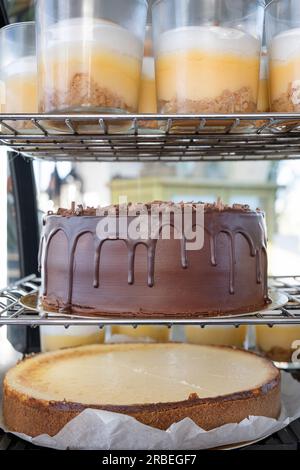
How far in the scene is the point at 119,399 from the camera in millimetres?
1094

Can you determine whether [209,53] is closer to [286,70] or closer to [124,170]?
[286,70]

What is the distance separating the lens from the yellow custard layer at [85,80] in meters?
0.93

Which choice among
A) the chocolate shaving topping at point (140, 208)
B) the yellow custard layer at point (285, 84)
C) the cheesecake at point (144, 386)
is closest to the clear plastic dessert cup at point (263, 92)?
the yellow custard layer at point (285, 84)

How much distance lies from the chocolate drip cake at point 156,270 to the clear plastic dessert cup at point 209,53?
22cm

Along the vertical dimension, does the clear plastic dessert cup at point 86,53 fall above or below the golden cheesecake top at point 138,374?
above

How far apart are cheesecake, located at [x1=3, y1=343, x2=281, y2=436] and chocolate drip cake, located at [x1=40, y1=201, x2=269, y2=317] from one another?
181 millimetres

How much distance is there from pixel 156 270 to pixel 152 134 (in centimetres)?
28

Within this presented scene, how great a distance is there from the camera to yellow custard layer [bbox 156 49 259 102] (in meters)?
0.95

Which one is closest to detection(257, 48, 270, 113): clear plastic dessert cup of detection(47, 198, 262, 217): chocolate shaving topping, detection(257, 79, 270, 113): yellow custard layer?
detection(257, 79, 270, 113): yellow custard layer

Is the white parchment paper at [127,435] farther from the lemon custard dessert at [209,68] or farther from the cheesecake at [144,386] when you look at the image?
the lemon custard dessert at [209,68]

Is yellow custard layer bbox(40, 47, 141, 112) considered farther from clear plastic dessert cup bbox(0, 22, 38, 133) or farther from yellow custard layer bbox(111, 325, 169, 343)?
yellow custard layer bbox(111, 325, 169, 343)

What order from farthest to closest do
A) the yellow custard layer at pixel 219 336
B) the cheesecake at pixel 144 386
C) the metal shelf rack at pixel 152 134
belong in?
1. the yellow custard layer at pixel 219 336
2. the cheesecake at pixel 144 386
3. the metal shelf rack at pixel 152 134

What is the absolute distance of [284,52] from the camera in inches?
38.7

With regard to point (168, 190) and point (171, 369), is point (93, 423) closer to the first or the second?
point (171, 369)
